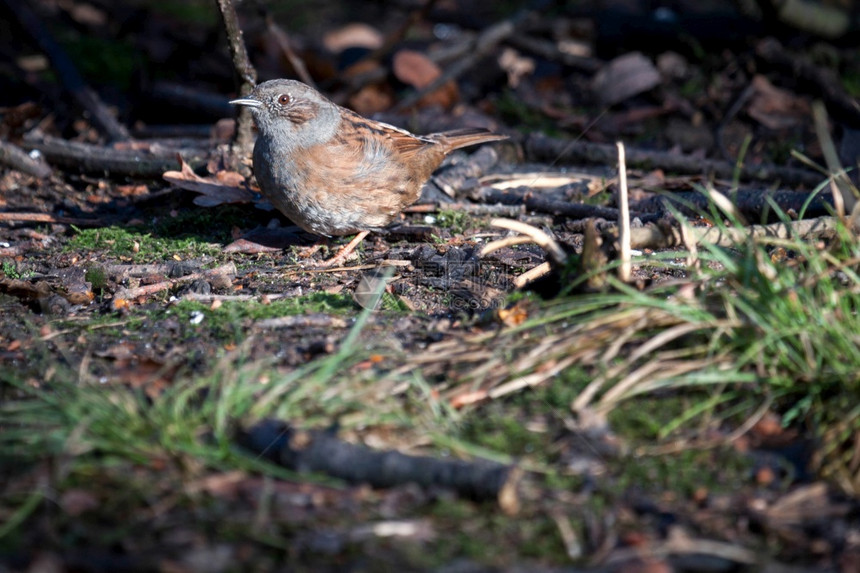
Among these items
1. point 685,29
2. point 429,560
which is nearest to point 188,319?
point 429,560

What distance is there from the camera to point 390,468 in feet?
8.99

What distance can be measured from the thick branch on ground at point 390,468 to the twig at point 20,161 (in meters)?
4.40

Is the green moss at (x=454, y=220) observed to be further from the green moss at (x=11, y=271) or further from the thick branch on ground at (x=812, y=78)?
the thick branch on ground at (x=812, y=78)

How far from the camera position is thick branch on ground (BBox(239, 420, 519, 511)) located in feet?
8.80

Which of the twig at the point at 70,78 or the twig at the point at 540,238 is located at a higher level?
the twig at the point at 70,78

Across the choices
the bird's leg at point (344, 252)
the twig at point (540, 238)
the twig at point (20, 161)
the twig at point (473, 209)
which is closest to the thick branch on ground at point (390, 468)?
the twig at point (540, 238)

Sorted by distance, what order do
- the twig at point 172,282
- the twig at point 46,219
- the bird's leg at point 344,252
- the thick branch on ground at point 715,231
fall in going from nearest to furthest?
the thick branch on ground at point 715,231 < the twig at point 172,282 < the bird's leg at point 344,252 < the twig at point 46,219

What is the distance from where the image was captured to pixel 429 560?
2445 millimetres

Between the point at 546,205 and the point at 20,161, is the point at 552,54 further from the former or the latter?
the point at 20,161

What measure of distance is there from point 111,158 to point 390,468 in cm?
424

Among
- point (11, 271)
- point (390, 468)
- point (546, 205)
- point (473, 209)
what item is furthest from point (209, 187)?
point (390, 468)

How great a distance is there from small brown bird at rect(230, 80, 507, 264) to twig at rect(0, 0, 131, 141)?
1.97 meters

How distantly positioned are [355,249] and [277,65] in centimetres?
311

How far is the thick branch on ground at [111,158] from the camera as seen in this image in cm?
607
